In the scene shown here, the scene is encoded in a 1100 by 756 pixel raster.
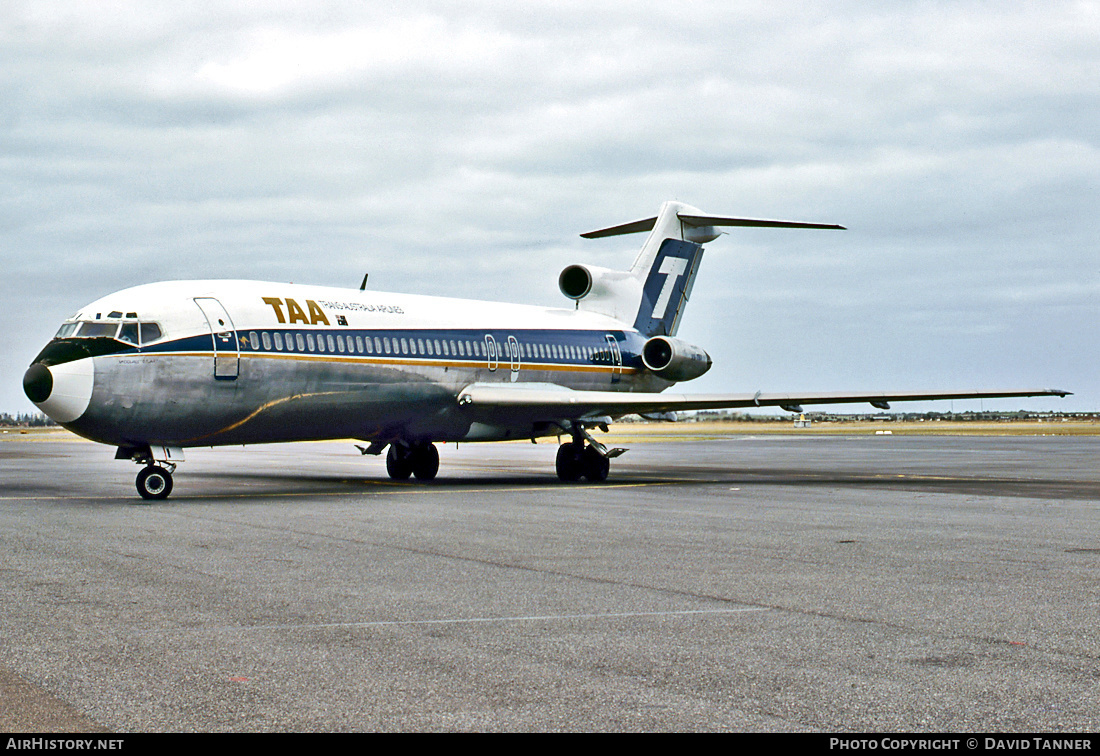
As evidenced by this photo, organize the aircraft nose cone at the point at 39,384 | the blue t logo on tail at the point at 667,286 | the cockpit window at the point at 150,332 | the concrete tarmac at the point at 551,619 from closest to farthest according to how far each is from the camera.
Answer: the concrete tarmac at the point at 551,619
the aircraft nose cone at the point at 39,384
the cockpit window at the point at 150,332
the blue t logo on tail at the point at 667,286

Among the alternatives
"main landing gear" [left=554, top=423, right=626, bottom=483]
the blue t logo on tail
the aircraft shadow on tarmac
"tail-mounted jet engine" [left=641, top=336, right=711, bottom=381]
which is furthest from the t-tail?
"main landing gear" [left=554, top=423, right=626, bottom=483]

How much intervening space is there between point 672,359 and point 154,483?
45.7 ft

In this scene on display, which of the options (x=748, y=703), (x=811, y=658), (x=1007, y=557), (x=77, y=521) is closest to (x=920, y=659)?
(x=811, y=658)

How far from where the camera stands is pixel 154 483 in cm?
1859

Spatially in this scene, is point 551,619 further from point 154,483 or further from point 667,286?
point 667,286

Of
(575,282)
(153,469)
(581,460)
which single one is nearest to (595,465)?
(581,460)

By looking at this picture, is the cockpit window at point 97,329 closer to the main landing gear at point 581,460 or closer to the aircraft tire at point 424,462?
the aircraft tire at point 424,462

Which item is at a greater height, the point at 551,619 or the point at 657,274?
the point at 657,274

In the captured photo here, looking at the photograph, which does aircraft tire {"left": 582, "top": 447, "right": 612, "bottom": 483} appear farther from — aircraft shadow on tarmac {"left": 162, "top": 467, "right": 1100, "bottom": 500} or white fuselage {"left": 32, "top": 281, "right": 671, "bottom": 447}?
white fuselage {"left": 32, "top": 281, "right": 671, "bottom": 447}

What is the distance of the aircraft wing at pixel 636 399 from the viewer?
76.8 ft

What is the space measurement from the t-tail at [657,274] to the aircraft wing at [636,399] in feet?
18.7

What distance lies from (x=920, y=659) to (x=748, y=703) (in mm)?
1482

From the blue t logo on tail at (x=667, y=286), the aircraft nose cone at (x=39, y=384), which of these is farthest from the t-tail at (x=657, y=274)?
the aircraft nose cone at (x=39, y=384)

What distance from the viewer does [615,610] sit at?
789cm
